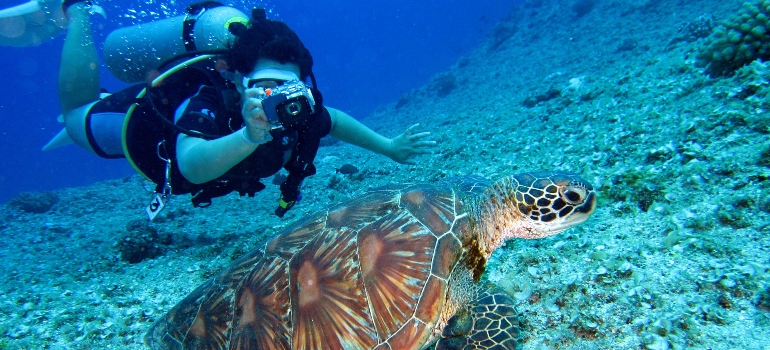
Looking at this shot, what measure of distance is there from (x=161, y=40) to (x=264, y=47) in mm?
2255

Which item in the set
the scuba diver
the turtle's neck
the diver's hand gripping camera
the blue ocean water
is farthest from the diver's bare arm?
the blue ocean water

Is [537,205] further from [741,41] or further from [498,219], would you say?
[741,41]

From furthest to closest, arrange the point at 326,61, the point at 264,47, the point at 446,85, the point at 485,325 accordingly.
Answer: the point at 326,61
the point at 446,85
the point at 264,47
the point at 485,325

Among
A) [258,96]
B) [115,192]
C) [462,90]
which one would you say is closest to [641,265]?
[258,96]

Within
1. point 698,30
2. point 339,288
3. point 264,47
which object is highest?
point 264,47

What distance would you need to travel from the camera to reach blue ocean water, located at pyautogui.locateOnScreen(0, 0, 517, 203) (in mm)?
53406

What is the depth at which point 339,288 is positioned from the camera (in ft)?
6.88

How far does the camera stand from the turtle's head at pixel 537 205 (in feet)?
7.27

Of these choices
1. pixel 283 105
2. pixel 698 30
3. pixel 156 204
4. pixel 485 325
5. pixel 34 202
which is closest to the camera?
pixel 485 325

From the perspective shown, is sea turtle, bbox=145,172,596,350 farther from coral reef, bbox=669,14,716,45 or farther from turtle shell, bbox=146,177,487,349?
coral reef, bbox=669,14,716,45

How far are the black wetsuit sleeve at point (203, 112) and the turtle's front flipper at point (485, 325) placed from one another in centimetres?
265

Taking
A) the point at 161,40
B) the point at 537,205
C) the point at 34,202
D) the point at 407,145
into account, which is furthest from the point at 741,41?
the point at 34,202

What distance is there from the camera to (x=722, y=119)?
2.85m

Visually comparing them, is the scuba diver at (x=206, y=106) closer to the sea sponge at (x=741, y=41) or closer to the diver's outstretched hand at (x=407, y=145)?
the diver's outstretched hand at (x=407, y=145)
